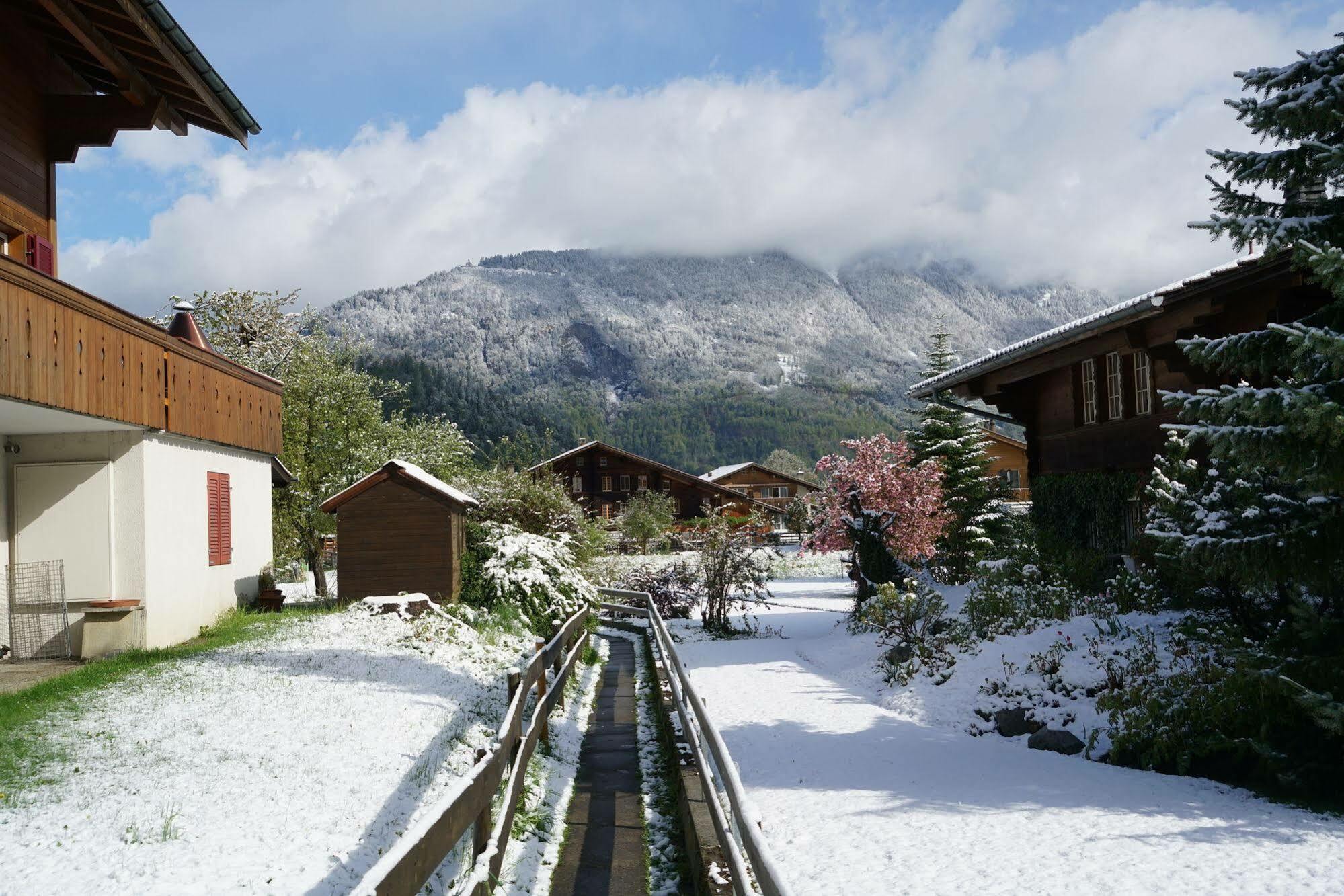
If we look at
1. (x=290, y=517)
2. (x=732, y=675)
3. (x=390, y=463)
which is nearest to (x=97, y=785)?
(x=732, y=675)

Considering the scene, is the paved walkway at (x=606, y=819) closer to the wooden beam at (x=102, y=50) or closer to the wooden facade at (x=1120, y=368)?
the wooden facade at (x=1120, y=368)

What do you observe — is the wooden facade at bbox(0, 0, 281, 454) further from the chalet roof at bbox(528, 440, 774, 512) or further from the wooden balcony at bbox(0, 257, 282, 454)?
the chalet roof at bbox(528, 440, 774, 512)

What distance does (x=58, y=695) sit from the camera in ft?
30.5

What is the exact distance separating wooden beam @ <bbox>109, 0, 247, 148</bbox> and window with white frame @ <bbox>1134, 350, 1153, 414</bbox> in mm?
14183

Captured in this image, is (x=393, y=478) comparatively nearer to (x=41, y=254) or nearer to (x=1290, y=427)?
(x=41, y=254)

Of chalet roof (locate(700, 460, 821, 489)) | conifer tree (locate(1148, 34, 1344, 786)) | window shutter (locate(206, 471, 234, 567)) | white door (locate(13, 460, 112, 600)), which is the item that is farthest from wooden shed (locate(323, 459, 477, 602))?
chalet roof (locate(700, 460, 821, 489))

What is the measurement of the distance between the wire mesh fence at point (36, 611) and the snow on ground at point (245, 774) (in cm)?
191

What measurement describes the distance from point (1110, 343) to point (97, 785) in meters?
14.8

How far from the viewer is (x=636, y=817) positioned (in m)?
8.17

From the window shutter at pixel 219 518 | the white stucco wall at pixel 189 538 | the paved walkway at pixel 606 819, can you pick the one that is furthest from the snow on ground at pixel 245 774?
the window shutter at pixel 219 518

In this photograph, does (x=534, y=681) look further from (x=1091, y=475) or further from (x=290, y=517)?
(x=290, y=517)

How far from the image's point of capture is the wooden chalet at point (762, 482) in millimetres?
87312

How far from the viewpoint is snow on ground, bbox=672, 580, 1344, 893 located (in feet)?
19.1

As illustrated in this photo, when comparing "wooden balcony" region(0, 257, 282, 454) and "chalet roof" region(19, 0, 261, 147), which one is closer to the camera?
"wooden balcony" region(0, 257, 282, 454)
